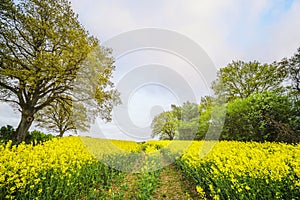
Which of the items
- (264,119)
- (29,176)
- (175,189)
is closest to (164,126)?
(264,119)

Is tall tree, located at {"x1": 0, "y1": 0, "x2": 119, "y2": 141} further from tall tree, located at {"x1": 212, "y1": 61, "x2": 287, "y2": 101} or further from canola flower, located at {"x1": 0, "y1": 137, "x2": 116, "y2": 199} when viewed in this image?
tall tree, located at {"x1": 212, "y1": 61, "x2": 287, "y2": 101}

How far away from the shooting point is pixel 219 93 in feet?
85.0

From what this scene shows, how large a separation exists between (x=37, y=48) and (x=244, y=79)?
982 inches

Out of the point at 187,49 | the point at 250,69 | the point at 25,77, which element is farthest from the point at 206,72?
the point at 250,69

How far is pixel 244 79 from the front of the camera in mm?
25422

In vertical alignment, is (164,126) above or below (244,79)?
below

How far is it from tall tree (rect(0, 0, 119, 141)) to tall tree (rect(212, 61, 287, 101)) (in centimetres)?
1932

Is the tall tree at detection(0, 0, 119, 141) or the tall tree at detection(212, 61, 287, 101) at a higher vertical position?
the tall tree at detection(212, 61, 287, 101)

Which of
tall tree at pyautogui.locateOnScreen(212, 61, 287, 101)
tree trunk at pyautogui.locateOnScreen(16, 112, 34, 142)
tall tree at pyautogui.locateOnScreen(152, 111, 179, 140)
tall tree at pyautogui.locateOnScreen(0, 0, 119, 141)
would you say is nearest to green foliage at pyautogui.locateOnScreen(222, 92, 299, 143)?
tall tree at pyautogui.locateOnScreen(0, 0, 119, 141)

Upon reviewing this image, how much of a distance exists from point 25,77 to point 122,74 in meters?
5.82

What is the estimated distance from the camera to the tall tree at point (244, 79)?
2330 centimetres

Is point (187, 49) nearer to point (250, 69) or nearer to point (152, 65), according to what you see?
point (152, 65)

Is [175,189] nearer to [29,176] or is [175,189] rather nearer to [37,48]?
[29,176]

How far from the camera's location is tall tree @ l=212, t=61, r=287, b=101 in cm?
2330
